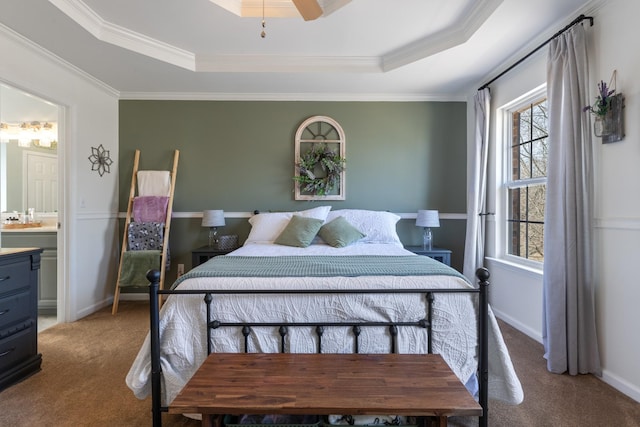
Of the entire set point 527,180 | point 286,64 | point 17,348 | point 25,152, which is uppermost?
point 286,64

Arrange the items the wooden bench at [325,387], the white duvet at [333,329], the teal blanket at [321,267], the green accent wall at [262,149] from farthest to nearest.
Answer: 1. the green accent wall at [262,149]
2. the teal blanket at [321,267]
3. the white duvet at [333,329]
4. the wooden bench at [325,387]

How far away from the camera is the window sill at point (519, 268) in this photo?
2743mm

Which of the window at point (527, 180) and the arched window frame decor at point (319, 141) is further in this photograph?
the arched window frame decor at point (319, 141)

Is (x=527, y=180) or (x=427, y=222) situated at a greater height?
(x=527, y=180)

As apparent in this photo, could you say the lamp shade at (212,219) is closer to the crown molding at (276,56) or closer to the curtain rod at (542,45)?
the crown molding at (276,56)

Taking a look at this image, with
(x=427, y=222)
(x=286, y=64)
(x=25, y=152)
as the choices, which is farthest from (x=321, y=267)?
(x=25, y=152)

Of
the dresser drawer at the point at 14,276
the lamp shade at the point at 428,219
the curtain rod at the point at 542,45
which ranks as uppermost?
the curtain rod at the point at 542,45

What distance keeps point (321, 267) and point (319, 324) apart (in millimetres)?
383

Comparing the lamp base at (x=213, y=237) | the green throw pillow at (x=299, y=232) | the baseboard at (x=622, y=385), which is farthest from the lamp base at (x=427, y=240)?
the lamp base at (x=213, y=237)

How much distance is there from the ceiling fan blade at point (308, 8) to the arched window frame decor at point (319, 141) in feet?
6.19

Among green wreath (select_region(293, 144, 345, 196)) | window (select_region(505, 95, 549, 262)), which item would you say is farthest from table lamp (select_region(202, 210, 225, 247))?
window (select_region(505, 95, 549, 262))

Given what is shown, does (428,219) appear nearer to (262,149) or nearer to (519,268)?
(519,268)

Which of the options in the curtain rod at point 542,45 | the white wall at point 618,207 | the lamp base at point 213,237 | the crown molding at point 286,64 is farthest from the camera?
the lamp base at point 213,237

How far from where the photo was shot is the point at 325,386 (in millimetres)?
1253
